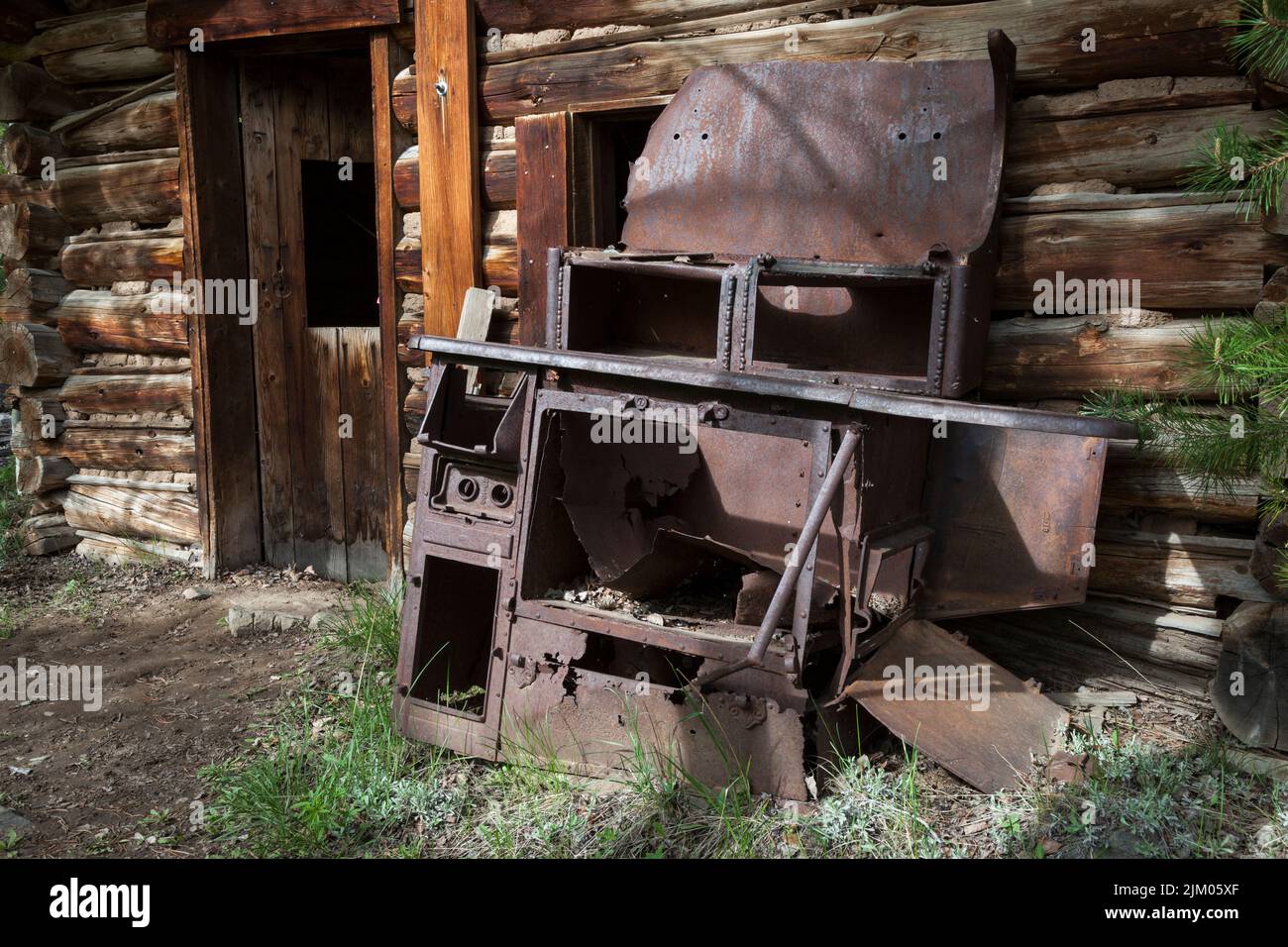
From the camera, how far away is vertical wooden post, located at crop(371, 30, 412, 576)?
5059mm

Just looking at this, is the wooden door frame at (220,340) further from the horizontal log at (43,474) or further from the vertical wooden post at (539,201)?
the horizontal log at (43,474)

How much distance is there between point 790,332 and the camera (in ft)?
13.0

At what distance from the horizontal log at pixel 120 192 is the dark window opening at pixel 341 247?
806 mm

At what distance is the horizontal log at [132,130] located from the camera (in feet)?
19.1

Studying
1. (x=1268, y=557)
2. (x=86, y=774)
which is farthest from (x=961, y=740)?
(x=86, y=774)

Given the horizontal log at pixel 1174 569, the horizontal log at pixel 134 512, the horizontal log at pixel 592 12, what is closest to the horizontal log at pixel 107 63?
the horizontal log at pixel 592 12

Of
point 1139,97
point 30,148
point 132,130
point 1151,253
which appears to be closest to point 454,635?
point 1151,253

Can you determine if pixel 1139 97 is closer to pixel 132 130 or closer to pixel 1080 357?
pixel 1080 357

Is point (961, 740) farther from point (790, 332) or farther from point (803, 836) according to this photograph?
point (790, 332)

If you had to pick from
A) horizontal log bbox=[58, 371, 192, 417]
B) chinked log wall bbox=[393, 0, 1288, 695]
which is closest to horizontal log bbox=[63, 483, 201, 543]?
horizontal log bbox=[58, 371, 192, 417]

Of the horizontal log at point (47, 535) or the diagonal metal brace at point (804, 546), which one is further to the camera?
the horizontal log at point (47, 535)

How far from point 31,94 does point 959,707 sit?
6.11m

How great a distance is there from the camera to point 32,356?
20.7ft

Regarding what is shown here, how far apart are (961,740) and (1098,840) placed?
486 mm
